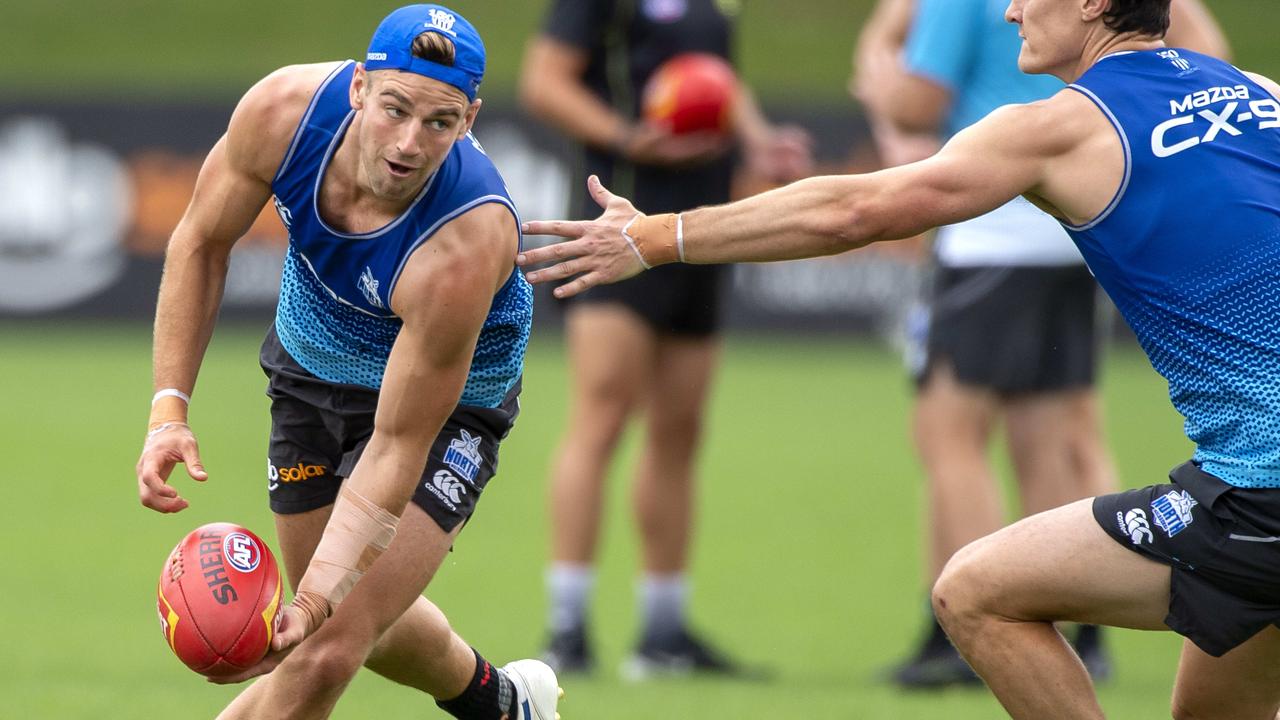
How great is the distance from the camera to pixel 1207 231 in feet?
13.4

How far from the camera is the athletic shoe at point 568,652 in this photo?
6.97m

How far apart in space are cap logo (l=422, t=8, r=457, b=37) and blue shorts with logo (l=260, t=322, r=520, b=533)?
44.0 inches

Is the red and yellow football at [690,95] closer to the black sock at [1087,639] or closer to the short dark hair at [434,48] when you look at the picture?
the black sock at [1087,639]

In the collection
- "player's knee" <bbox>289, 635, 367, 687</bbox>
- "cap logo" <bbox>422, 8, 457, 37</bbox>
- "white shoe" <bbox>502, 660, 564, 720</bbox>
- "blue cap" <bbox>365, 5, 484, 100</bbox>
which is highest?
"cap logo" <bbox>422, 8, 457, 37</bbox>

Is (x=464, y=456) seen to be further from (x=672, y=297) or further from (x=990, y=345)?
(x=990, y=345)

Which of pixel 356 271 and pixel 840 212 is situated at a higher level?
pixel 840 212

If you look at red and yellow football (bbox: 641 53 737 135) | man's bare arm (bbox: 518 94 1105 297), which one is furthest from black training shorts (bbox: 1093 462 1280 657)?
red and yellow football (bbox: 641 53 737 135)

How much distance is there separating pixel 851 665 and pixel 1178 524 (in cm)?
307

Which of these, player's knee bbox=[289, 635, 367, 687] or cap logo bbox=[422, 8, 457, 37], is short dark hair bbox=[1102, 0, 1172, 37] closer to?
cap logo bbox=[422, 8, 457, 37]

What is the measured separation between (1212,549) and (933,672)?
2673mm

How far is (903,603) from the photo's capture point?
335 inches

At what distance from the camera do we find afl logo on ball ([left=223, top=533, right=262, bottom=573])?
4293mm

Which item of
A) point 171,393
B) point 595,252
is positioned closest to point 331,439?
point 171,393

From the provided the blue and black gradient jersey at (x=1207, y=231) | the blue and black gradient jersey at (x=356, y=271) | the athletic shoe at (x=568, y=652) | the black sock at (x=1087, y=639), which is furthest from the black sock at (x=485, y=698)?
the black sock at (x=1087, y=639)
